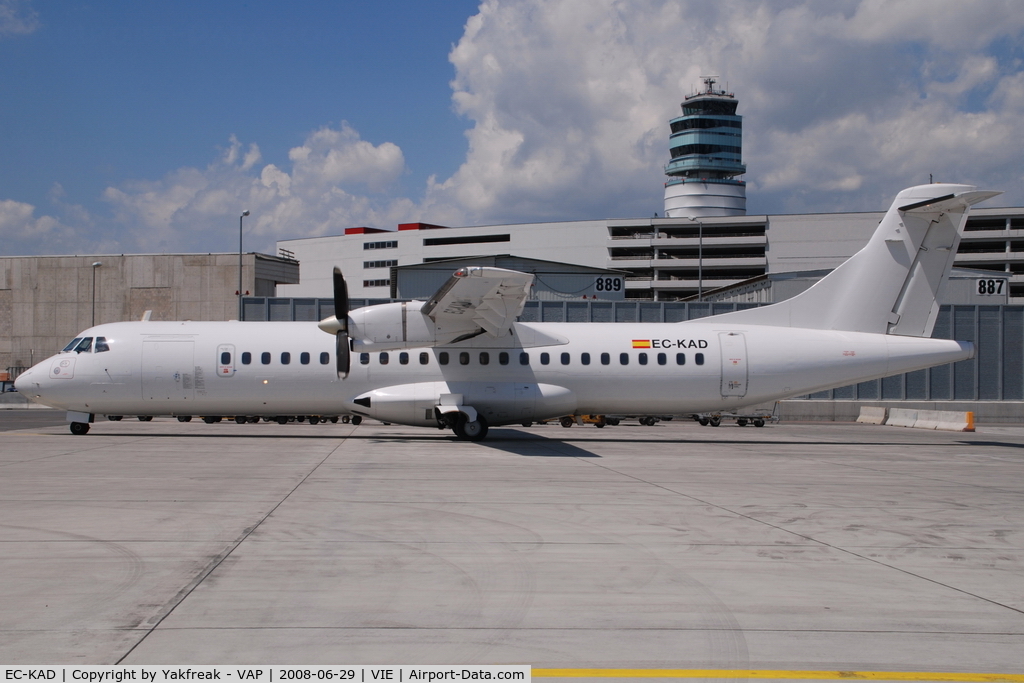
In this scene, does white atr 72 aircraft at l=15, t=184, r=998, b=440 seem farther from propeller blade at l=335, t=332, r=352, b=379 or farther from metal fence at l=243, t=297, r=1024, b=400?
metal fence at l=243, t=297, r=1024, b=400

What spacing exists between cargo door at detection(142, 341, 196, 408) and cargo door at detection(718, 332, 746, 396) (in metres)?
13.9

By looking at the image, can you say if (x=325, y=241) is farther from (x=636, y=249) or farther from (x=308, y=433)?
(x=308, y=433)

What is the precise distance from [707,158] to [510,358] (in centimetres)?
10218

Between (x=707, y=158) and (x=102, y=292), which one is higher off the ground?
(x=707, y=158)

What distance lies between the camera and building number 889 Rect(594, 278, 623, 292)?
44969 mm

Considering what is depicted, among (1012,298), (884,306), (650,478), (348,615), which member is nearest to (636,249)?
(1012,298)

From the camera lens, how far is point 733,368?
66.9ft

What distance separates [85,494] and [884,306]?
19383 mm

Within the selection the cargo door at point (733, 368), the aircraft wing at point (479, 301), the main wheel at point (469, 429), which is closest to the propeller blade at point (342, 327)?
the aircraft wing at point (479, 301)

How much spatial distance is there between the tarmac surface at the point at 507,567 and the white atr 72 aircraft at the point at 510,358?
544cm

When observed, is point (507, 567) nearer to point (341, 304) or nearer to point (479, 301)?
point (479, 301)

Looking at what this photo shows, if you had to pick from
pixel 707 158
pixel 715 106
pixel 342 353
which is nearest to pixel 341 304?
pixel 342 353

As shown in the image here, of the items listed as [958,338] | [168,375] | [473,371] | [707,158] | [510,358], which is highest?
[707,158]

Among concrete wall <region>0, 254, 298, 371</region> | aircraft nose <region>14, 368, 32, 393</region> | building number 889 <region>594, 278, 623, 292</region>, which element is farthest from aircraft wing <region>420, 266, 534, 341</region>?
concrete wall <region>0, 254, 298, 371</region>
